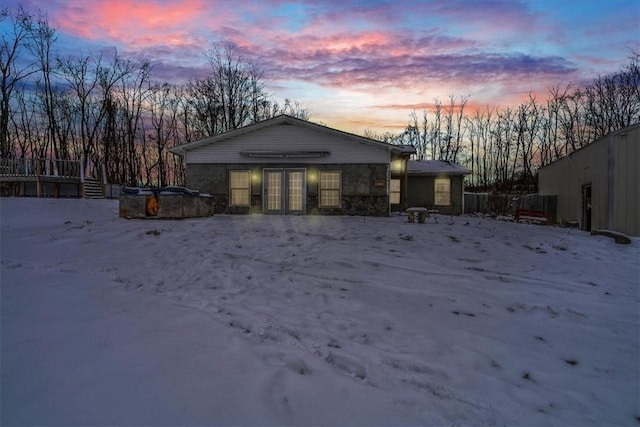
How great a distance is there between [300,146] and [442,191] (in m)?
9.43

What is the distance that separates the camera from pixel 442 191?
74.1ft

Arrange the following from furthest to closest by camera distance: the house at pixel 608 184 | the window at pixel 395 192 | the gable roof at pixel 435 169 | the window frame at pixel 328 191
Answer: the window at pixel 395 192 → the gable roof at pixel 435 169 → the window frame at pixel 328 191 → the house at pixel 608 184

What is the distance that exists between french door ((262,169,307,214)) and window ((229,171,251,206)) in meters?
0.81

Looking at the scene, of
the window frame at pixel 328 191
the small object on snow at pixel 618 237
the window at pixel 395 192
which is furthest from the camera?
the window at pixel 395 192

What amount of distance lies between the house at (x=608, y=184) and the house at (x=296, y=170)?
6639 mm

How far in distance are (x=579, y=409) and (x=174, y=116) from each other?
37.2 meters

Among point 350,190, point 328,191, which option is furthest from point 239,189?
point 350,190

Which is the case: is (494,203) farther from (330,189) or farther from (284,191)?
(284,191)

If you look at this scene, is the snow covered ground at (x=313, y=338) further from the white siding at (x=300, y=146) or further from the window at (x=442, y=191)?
the window at (x=442, y=191)

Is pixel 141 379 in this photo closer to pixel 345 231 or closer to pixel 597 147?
pixel 345 231

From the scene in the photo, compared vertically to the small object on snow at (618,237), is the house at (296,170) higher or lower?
higher

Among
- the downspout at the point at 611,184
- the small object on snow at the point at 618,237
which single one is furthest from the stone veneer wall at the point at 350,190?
the small object on snow at the point at 618,237

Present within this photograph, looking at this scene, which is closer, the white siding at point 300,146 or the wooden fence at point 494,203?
the white siding at point 300,146

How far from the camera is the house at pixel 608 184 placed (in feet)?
35.6
